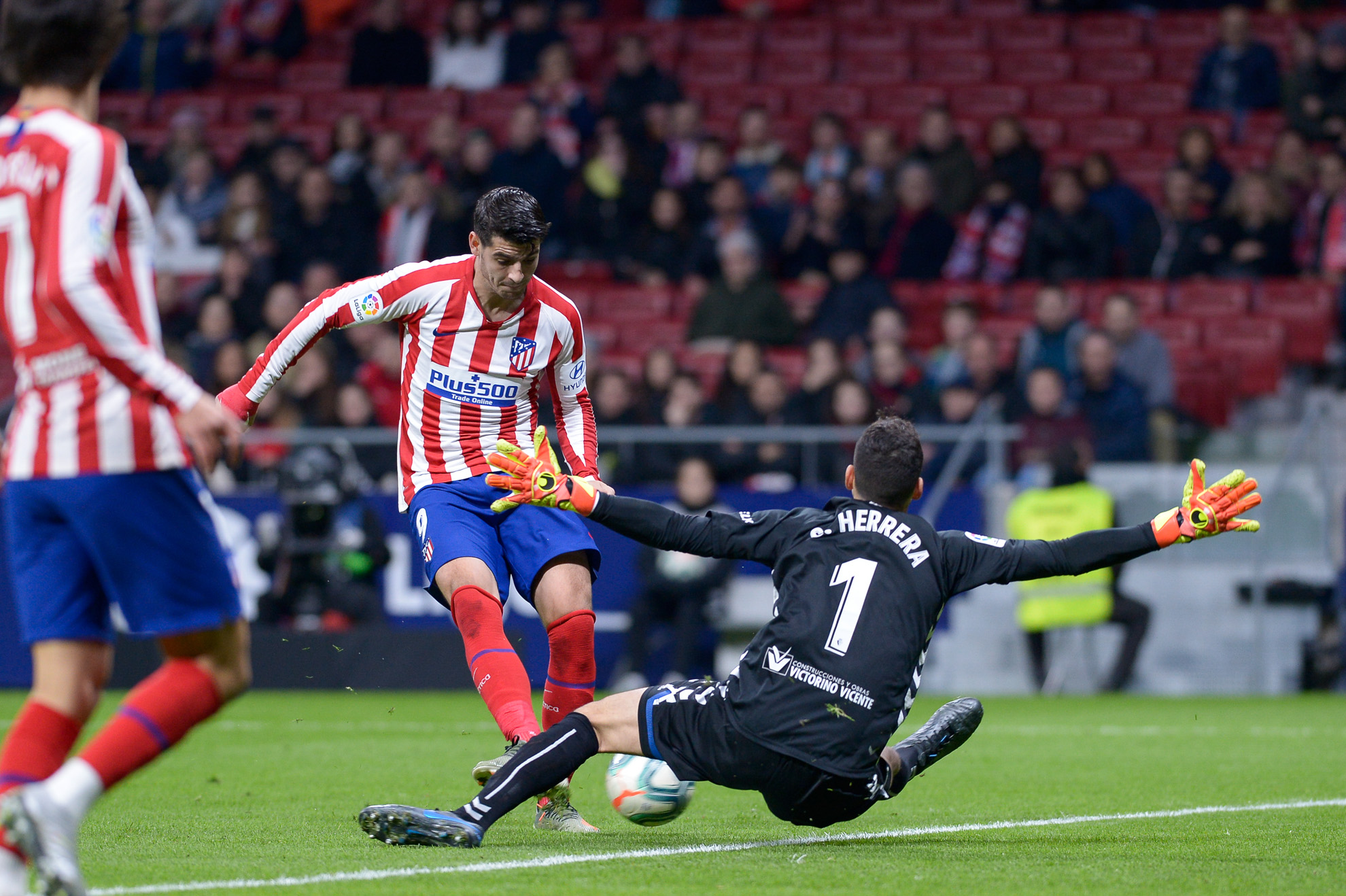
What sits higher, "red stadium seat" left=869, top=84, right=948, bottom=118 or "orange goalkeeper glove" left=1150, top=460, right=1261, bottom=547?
"red stadium seat" left=869, top=84, right=948, bottom=118

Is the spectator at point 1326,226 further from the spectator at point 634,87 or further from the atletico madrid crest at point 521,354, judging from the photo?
the atletico madrid crest at point 521,354

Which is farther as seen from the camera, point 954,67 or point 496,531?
point 954,67

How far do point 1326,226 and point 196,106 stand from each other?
12.2 m

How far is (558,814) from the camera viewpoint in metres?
5.85

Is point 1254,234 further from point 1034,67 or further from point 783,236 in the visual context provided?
point 783,236

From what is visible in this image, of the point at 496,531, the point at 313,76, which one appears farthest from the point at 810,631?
the point at 313,76

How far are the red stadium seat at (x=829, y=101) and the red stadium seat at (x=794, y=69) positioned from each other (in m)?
0.15

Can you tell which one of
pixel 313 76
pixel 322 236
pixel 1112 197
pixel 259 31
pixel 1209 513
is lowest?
pixel 1209 513

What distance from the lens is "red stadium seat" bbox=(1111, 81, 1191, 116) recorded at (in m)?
17.2

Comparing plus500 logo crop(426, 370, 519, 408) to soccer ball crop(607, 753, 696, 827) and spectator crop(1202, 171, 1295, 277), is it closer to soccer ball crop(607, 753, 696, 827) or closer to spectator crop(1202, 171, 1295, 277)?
soccer ball crop(607, 753, 696, 827)

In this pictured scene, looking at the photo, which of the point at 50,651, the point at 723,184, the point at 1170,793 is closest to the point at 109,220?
the point at 50,651

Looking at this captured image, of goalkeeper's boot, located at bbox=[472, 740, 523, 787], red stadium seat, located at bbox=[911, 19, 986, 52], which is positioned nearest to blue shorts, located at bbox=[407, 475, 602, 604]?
goalkeeper's boot, located at bbox=[472, 740, 523, 787]

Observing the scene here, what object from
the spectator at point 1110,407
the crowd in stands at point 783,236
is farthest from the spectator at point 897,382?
the spectator at point 1110,407

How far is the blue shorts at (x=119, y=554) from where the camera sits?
3803 millimetres
